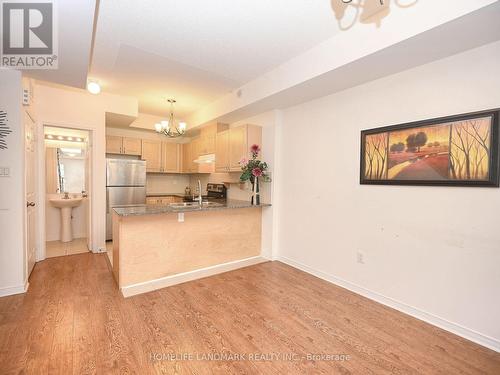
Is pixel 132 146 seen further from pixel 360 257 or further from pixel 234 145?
pixel 360 257

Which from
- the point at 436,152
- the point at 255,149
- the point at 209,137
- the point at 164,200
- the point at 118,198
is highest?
the point at 209,137

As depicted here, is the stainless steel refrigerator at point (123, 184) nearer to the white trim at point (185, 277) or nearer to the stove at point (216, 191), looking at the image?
the stove at point (216, 191)

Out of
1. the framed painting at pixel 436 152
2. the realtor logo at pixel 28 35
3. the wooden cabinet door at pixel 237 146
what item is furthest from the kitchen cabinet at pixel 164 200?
the framed painting at pixel 436 152

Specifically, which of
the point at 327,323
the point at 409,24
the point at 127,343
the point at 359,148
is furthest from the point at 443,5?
the point at 127,343

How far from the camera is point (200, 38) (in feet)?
8.01

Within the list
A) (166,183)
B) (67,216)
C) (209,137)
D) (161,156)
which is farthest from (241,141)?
(67,216)

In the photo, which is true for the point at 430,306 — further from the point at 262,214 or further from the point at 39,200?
the point at 39,200

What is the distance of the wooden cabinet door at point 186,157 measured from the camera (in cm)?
586

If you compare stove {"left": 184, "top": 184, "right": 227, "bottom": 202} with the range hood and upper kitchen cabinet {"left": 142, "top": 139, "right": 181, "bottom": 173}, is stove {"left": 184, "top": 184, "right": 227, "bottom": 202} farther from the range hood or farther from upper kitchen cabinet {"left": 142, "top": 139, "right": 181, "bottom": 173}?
upper kitchen cabinet {"left": 142, "top": 139, "right": 181, "bottom": 173}

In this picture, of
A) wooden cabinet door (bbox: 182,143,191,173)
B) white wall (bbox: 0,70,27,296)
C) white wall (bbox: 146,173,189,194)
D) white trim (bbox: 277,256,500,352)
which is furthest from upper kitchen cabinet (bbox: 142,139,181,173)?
white trim (bbox: 277,256,500,352)

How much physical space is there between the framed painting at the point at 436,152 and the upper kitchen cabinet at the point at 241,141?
1.75m

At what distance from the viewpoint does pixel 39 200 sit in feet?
12.0

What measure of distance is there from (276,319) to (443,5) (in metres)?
2.79

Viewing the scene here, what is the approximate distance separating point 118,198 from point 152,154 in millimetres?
1358
